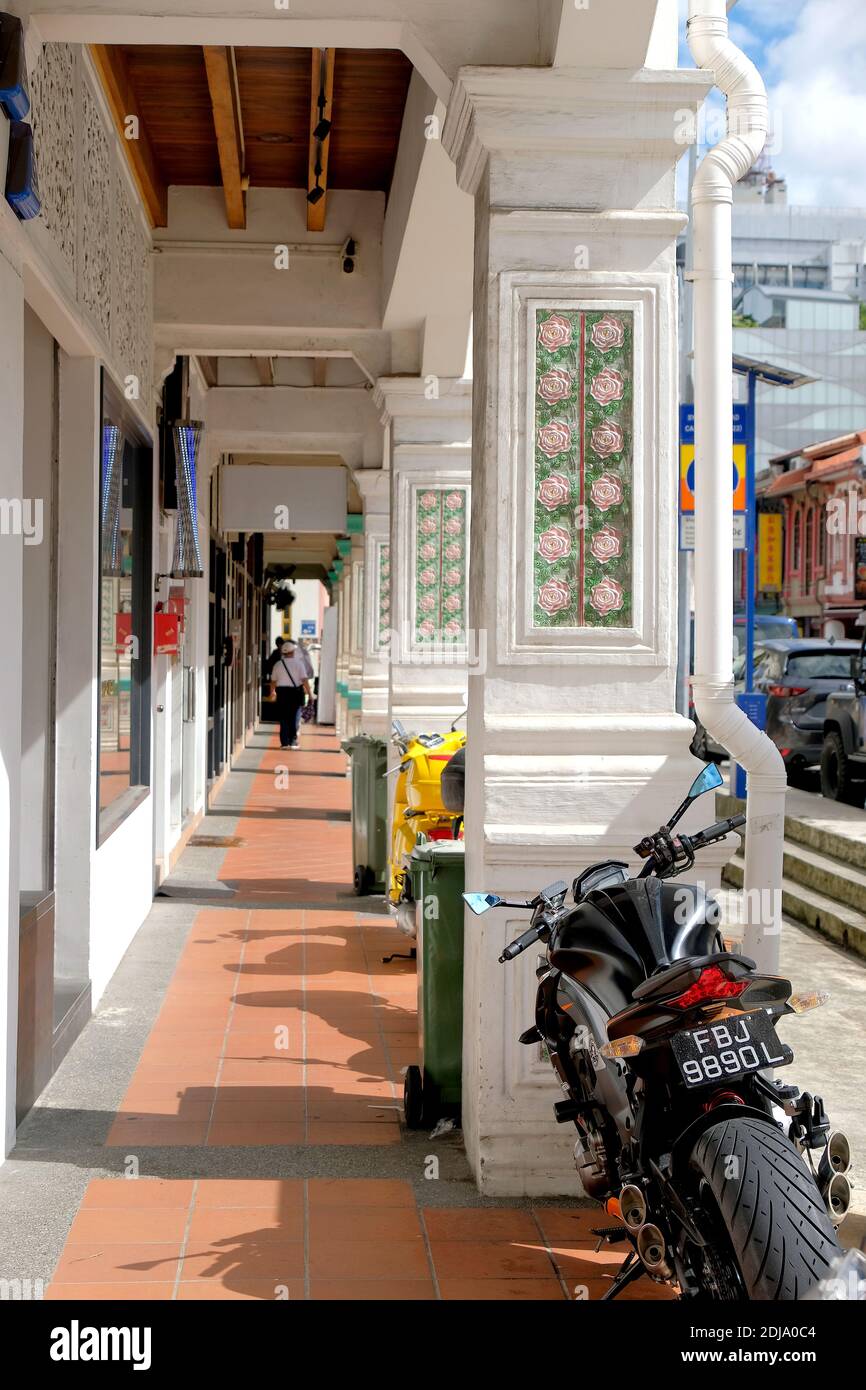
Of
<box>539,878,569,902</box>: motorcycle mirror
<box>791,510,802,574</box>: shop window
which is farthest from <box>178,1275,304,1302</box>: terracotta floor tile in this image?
<box>791,510,802,574</box>: shop window

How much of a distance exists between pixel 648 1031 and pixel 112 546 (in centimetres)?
465

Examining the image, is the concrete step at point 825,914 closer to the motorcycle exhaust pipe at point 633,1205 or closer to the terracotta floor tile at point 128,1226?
the terracotta floor tile at point 128,1226

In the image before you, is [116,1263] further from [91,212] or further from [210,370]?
[210,370]

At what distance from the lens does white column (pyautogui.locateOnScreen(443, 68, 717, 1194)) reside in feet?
14.1

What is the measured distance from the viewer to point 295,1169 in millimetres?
4496

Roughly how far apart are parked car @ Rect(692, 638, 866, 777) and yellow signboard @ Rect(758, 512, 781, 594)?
83.8 ft

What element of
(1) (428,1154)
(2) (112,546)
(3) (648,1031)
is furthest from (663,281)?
(2) (112,546)

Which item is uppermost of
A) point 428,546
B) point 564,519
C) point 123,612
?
point 428,546

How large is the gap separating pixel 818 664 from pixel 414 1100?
43.8 feet

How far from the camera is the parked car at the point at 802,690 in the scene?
54.7ft

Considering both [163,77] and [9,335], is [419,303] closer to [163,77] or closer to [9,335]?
[163,77]

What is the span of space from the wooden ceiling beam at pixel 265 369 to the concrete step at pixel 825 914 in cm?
567

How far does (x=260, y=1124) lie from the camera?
4957mm

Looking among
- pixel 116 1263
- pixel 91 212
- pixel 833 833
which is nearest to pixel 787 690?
pixel 833 833
